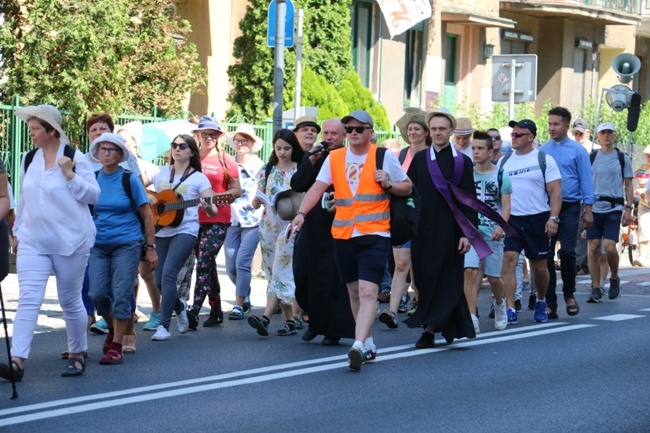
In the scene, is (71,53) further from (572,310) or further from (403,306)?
(572,310)

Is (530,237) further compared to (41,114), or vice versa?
(530,237)

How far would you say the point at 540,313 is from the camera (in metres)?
14.8

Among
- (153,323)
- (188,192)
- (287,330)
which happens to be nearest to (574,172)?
(287,330)

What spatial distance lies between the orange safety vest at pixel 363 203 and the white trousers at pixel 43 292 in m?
1.97

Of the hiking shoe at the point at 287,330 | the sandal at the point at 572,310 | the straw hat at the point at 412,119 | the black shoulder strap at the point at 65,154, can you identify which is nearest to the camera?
the black shoulder strap at the point at 65,154

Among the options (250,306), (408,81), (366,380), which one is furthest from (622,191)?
(408,81)

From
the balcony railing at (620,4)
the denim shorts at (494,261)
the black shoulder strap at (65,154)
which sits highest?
the balcony railing at (620,4)

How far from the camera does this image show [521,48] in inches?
1596

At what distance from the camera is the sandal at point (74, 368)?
10320 millimetres

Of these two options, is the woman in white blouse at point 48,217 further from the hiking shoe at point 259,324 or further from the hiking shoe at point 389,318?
the hiking shoe at point 389,318

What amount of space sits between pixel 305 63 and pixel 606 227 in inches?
432

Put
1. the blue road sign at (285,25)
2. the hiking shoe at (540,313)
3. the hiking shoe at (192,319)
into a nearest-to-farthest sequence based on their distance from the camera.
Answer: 1. the hiking shoe at (192,319)
2. the hiking shoe at (540,313)
3. the blue road sign at (285,25)

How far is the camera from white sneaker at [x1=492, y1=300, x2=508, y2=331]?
13938mm

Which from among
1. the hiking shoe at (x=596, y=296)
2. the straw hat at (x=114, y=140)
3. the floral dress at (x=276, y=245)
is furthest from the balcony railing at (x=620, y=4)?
the straw hat at (x=114, y=140)
